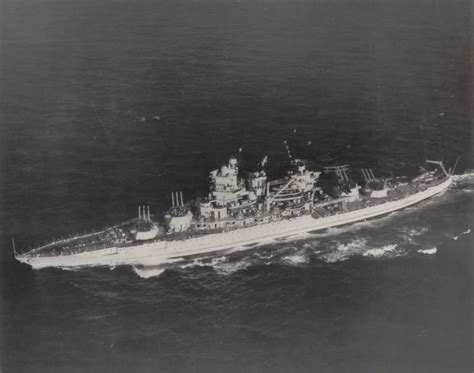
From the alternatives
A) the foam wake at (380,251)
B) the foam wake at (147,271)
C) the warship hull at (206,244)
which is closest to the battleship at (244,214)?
the warship hull at (206,244)

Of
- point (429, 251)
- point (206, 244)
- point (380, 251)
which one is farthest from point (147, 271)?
point (429, 251)

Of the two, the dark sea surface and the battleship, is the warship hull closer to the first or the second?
the battleship

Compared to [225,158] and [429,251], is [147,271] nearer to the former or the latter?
[225,158]

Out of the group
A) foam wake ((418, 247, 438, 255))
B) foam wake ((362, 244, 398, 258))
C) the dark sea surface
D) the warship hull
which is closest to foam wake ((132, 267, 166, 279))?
the dark sea surface

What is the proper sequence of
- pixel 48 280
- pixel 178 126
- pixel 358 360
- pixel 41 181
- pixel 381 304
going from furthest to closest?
pixel 178 126
pixel 41 181
pixel 48 280
pixel 381 304
pixel 358 360

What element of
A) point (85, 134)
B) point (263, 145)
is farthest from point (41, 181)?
point (263, 145)

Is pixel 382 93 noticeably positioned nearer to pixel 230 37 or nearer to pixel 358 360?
pixel 230 37

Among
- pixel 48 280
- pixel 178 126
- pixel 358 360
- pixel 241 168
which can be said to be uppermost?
pixel 178 126
